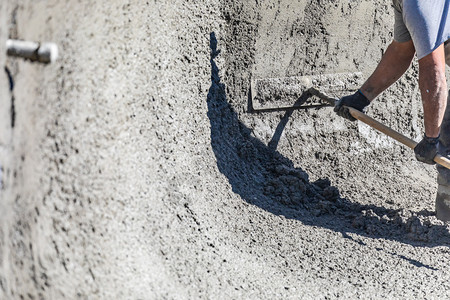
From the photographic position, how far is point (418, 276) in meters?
2.10

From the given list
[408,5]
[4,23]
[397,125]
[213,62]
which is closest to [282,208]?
[213,62]

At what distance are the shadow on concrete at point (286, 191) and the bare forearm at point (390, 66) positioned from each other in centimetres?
62

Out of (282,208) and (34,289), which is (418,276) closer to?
(282,208)

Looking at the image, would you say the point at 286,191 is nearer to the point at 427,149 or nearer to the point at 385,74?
the point at 427,149

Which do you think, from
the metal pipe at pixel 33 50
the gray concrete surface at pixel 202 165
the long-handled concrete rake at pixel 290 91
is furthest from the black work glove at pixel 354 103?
the metal pipe at pixel 33 50

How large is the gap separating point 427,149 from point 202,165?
3.71ft

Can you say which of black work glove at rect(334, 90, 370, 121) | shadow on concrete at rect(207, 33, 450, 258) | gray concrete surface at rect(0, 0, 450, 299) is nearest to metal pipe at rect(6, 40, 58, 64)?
gray concrete surface at rect(0, 0, 450, 299)

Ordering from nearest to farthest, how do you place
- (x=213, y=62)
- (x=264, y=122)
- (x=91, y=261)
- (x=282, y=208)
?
(x=91, y=261), (x=282, y=208), (x=213, y=62), (x=264, y=122)

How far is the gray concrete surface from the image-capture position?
1343mm

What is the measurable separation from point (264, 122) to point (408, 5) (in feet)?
3.57

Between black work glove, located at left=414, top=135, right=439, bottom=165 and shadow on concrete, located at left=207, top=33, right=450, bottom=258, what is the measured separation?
1.20ft

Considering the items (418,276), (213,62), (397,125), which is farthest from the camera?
(397,125)

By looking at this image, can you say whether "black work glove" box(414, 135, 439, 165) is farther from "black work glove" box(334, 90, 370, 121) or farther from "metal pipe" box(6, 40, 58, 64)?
"metal pipe" box(6, 40, 58, 64)

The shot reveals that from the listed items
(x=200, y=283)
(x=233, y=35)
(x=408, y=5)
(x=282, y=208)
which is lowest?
(x=200, y=283)
